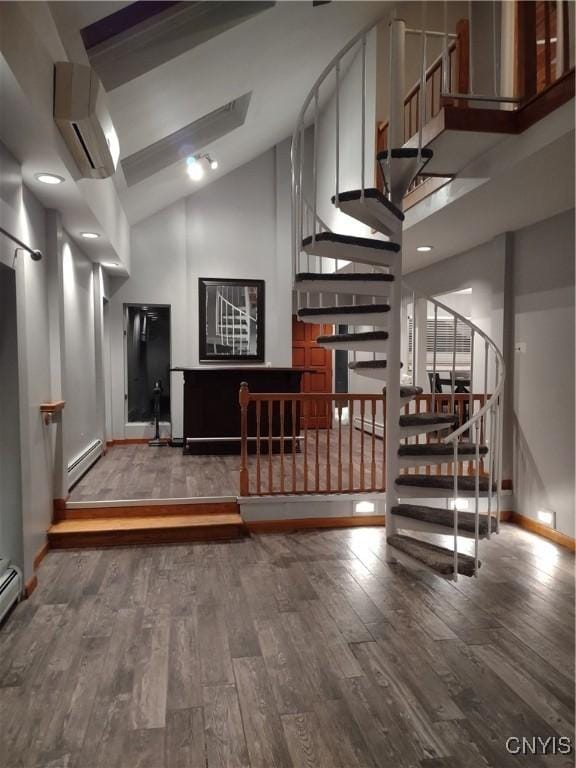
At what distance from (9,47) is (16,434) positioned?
202 centimetres

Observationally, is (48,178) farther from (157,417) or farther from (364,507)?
(157,417)

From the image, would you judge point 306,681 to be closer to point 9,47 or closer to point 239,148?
point 9,47

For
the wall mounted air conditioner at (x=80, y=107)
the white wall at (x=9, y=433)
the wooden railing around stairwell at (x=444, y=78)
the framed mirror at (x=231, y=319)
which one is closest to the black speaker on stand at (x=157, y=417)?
the framed mirror at (x=231, y=319)

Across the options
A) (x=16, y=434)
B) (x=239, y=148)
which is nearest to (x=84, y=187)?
(x=16, y=434)

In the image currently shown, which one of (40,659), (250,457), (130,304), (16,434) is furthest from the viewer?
(130,304)

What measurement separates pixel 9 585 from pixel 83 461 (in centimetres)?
226

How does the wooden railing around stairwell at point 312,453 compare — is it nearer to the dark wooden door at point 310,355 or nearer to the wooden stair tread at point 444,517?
the wooden stair tread at point 444,517

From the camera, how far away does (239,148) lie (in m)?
6.28

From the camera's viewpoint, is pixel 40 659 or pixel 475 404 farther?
pixel 475 404

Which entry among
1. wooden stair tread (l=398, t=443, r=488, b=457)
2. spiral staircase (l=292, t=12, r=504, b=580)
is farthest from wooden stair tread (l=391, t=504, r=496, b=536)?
wooden stair tread (l=398, t=443, r=488, b=457)

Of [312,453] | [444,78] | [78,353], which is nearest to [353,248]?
[444,78]

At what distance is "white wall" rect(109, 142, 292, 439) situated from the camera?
6.77 meters

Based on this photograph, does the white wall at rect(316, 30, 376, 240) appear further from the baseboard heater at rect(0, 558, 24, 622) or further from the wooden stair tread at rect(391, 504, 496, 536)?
the baseboard heater at rect(0, 558, 24, 622)

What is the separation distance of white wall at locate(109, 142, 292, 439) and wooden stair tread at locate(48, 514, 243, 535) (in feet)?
9.45
